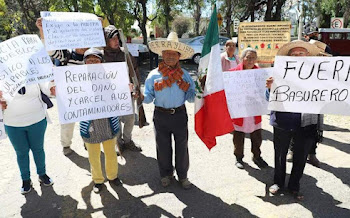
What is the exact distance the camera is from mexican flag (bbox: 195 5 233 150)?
3166 millimetres

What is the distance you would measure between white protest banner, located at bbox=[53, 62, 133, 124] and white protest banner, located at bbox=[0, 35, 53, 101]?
147 millimetres

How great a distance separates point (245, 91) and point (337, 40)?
1671 centimetres

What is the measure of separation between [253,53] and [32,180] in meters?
3.46

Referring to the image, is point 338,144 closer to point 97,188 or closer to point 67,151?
point 97,188

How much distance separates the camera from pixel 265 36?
514 cm

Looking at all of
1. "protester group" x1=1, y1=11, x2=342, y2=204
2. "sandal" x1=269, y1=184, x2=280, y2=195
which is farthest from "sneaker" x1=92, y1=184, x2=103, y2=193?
"sandal" x1=269, y1=184, x2=280, y2=195

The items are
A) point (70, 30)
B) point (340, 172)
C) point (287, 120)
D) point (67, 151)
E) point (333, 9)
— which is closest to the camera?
point (70, 30)

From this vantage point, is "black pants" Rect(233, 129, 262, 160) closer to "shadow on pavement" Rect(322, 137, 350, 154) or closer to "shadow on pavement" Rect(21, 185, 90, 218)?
"shadow on pavement" Rect(322, 137, 350, 154)

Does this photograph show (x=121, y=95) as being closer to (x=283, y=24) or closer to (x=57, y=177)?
→ (x=57, y=177)

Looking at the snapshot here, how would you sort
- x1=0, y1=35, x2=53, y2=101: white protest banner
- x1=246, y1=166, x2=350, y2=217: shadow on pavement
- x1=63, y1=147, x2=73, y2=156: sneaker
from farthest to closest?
x1=63, y1=147, x2=73, y2=156: sneaker → x1=246, y1=166, x2=350, y2=217: shadow on pavement → x1=0, y1=35, x2=53, y2=101: white protest banner

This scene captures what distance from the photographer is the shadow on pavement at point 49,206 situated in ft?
10.4

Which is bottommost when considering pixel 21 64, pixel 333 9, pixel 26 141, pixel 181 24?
pixel 26 141

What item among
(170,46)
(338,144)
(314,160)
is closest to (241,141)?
(314,160)

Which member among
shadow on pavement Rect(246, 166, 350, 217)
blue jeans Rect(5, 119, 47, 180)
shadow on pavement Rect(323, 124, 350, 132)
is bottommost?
shadow on pavement Rect(246, 166, 350, 217)
